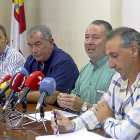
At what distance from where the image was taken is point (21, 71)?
2074mm

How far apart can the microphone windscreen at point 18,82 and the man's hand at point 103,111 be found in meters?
0.54

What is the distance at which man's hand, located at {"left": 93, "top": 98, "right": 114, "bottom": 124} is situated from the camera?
190cm

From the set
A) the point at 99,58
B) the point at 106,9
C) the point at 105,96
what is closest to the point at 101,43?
the point at 99,58

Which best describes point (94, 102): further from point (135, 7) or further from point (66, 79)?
point (135, 7)

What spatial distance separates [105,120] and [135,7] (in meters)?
1.88

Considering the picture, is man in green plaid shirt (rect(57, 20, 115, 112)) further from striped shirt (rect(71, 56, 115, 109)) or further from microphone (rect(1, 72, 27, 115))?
microphone (rect(1, 72, 27, 115))

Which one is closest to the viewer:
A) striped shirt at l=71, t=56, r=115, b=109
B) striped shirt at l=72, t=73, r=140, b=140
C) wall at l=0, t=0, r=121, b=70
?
striped shirt at l=72, t=73, r=140, b=140

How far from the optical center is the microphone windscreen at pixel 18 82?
197 centimetres

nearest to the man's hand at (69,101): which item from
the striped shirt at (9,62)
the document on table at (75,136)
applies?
the document on table at (75,136)

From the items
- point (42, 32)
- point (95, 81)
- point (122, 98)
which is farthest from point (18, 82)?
point (42, 32)

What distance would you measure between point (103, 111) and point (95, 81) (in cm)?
66

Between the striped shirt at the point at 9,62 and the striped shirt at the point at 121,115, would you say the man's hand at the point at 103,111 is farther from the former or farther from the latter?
the striped shirt at the point at 9,62

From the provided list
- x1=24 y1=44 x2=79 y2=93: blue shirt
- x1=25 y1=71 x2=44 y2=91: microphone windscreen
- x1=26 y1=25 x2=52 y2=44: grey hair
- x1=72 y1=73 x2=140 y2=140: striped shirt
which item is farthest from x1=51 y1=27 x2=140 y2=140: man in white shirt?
x1=26 y1=25 x2=52 y2=44: grey hair

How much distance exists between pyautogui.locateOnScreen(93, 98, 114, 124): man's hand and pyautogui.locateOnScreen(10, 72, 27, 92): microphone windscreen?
0.54 meters
